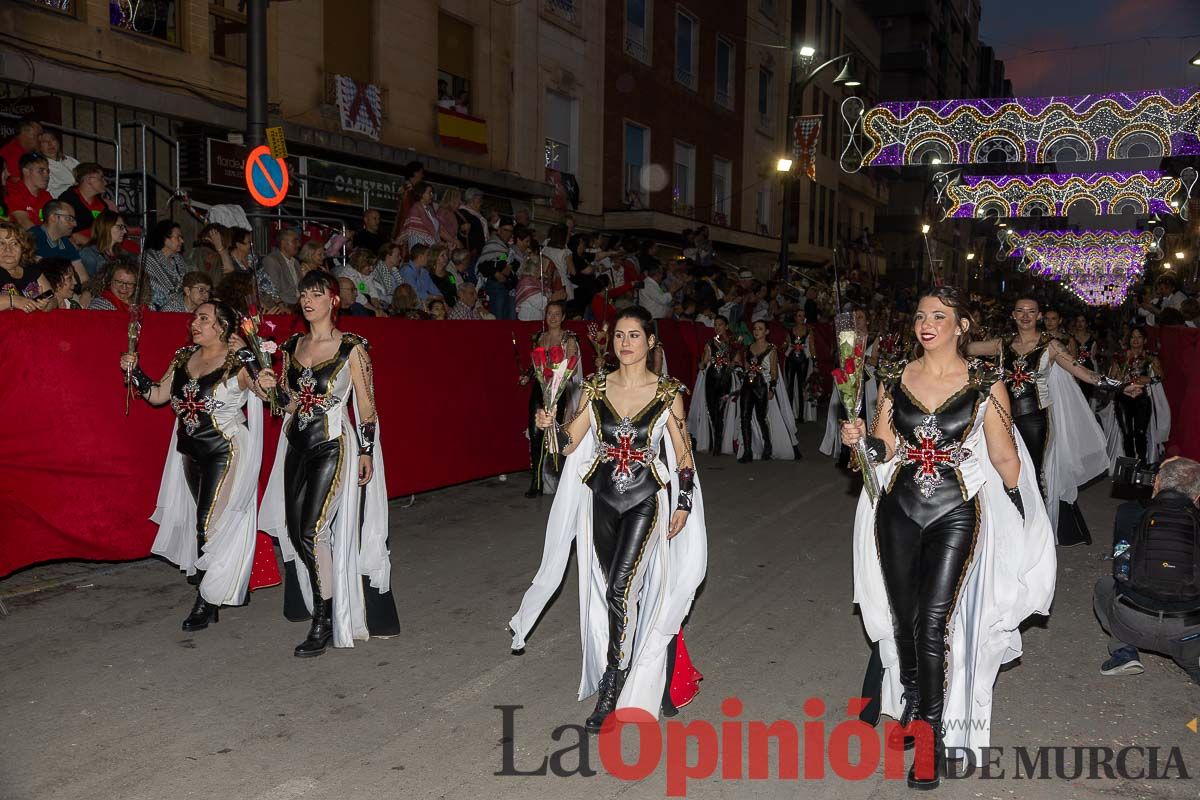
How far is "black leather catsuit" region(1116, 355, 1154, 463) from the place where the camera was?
42.1ft

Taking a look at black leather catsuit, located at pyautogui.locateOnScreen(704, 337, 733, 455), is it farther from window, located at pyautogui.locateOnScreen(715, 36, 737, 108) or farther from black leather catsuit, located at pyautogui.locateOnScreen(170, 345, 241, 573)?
window, located at pyautogui.locateOnScreen(715, 36, 737, 108)

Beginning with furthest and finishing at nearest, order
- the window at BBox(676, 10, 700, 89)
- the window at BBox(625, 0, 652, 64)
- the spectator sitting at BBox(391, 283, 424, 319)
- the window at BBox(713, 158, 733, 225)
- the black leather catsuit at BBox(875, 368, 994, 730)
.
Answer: the window at BBox(713, 158, 733, 225) → the window at BBox(676, 10, 700, 89) → the window at BBox(625, 0, 652, 64) → the spectator sitting at BBox(391, 283, 424, 319) → the black leather catsuit at BBox(875, 368, 994, 730)

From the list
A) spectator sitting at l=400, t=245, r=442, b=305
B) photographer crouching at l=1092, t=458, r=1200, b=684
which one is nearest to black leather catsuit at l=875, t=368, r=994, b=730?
photographer crouching at l=1092, t=458, r=1200, b=684

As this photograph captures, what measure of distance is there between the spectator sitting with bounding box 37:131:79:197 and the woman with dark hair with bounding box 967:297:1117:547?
870cm

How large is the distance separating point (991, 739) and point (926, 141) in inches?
651

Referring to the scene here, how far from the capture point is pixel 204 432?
630cm

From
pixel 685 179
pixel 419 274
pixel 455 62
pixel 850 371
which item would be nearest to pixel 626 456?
pixel 850 371

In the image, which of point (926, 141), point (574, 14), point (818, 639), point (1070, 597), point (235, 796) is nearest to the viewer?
point (235, 796)

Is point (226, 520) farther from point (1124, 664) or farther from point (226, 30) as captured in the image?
point (226, 30)

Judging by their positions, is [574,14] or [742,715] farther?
[574,14]

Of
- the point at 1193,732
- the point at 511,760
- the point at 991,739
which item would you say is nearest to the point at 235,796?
the point at 511,760

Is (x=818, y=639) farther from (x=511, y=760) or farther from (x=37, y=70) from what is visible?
(x=37, y=70)

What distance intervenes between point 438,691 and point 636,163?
23.1 metres

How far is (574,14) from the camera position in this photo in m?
23.3
